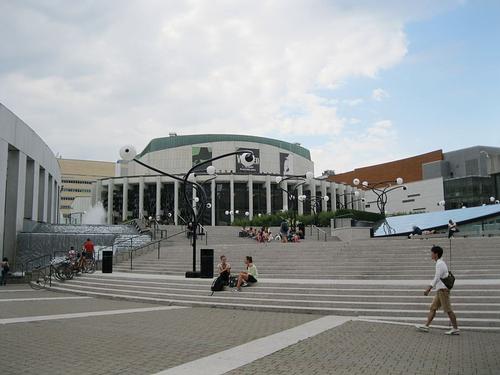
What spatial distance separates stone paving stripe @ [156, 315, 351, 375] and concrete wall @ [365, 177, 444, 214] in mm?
79205

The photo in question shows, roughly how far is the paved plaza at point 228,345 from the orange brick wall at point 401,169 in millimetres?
90849

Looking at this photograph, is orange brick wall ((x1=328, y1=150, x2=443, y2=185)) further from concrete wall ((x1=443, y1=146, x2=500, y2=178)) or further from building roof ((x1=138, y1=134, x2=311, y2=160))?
building roof ((x1=138, y1=134, x2=311, y2=160))

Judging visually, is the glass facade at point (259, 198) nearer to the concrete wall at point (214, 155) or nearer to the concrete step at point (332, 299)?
the concrete wall at point (214, 155)

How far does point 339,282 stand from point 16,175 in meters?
25.4

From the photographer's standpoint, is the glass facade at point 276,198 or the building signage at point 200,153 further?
the building signage at point 200,153

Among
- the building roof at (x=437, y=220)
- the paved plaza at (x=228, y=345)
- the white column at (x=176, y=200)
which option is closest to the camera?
the paved plaza at (x=228, y=345)

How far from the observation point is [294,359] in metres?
6.86

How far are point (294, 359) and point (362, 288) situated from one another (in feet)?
20.7

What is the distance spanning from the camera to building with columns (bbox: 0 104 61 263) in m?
28.6

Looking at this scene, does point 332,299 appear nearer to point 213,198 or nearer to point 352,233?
point 352,233

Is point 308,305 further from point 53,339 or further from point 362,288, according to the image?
point 53,339

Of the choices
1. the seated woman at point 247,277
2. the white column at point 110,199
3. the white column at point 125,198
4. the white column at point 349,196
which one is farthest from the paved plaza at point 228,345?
the white column at point 349,196

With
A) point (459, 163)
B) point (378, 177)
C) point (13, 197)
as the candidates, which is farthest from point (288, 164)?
point (13, 197)

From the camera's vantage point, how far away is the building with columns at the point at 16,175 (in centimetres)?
2864
